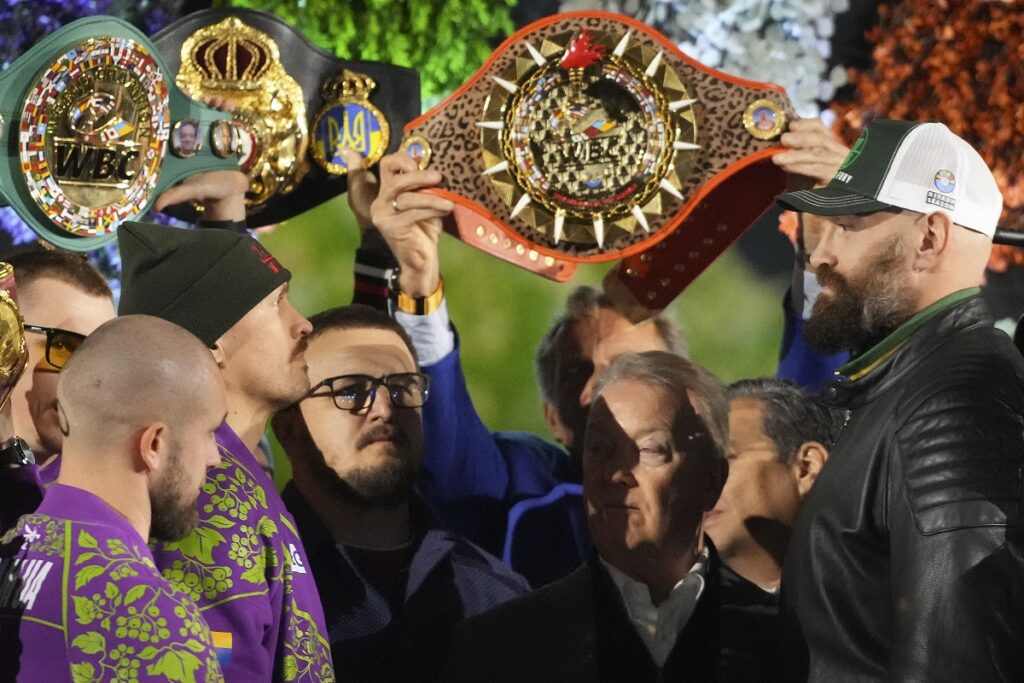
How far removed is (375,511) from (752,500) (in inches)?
44.6

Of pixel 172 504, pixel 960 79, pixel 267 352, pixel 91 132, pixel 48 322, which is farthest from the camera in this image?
pixel 960 79

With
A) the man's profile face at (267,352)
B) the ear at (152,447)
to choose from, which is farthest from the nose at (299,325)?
the ear at (152,447)

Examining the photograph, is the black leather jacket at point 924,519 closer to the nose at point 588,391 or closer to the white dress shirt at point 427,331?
the nose at point 588,391

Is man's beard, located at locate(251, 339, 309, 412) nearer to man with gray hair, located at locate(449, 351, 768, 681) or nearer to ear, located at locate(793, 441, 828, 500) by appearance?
man with gray hair, located at locate(449, 351, 768, 681)

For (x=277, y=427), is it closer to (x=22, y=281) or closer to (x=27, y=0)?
(x=22, y=281)

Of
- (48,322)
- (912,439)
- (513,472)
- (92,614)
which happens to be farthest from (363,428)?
(92,614)

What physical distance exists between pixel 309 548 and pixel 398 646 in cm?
40

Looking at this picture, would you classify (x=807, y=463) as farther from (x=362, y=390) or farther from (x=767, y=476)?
(x=362, y=390)

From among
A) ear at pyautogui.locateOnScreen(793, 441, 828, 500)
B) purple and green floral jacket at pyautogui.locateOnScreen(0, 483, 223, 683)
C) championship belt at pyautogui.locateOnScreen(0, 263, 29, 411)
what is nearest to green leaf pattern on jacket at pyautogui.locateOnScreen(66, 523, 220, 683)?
purple and green floral jacket at pyautogui.locateOnScreen(0, 483, 223, 683)

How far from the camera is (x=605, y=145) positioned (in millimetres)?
4211

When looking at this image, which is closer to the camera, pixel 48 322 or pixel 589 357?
pixel 48 322

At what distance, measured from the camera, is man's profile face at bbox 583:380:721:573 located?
423cm

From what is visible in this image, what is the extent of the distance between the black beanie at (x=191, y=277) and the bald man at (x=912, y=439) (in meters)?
1.34

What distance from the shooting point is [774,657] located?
414 cm
